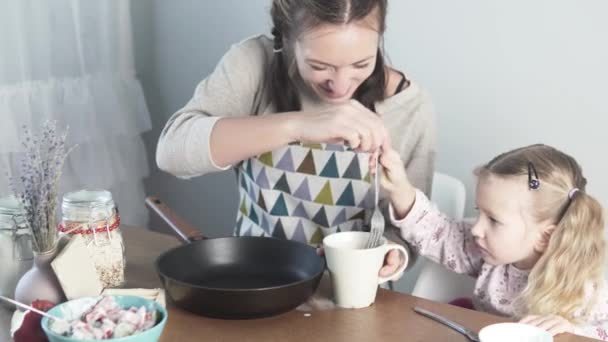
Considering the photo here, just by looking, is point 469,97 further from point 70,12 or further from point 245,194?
point 70,12

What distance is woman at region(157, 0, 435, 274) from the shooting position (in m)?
1.34

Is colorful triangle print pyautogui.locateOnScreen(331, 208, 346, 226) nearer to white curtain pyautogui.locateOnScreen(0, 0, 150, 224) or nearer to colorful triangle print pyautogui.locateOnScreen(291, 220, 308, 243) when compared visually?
colorful triangle print pyautogui.locateOnScreen(291, 220, 308, 243)

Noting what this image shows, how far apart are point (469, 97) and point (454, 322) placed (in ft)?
2.85

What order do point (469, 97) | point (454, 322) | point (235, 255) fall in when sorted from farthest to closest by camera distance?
1. point (469, 97)
2. point (235, 255)
3. point (454, 322)

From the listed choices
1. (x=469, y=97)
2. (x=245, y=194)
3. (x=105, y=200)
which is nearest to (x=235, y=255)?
(x=105, y=200)

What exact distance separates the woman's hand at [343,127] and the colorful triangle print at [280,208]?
11.7 inches

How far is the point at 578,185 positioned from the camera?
1384mm

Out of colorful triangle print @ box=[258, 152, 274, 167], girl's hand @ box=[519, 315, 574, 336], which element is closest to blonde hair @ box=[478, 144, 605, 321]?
girl's hand @ box=[519, 315, 574, 336]

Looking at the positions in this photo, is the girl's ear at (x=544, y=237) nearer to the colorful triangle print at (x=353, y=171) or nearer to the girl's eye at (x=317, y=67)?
the colorful triangle print at (x=353, y=171)

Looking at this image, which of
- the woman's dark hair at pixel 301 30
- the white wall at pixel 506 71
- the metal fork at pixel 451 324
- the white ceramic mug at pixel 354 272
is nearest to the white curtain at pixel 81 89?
the white wall at pixel 506 71

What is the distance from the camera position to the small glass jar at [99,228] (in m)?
1.19

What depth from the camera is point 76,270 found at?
1119mm

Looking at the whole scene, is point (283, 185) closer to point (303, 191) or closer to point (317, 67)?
point (303, 191)

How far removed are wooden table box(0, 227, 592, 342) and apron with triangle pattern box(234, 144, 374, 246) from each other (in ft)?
1.06
